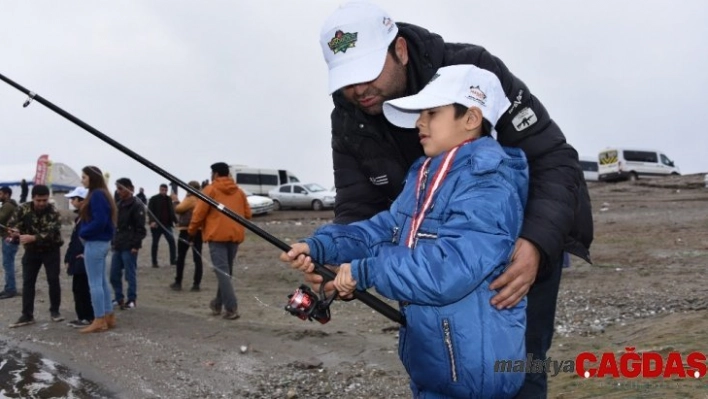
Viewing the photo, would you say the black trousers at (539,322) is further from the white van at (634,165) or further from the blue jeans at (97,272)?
the white van at (634,165)

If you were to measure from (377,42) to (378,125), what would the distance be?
0.42 metres

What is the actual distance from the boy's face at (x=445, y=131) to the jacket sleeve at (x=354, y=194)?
73 centimetres

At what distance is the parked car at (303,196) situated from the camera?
34750 mm

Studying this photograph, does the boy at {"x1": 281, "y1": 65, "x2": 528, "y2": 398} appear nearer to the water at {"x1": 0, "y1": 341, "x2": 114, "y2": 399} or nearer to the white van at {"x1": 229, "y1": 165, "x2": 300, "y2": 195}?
the water at {"x1": 0, "y1": 341, "x2": 114, "y2": 399}

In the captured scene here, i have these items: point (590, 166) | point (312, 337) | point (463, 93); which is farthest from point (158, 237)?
point (590, 166)

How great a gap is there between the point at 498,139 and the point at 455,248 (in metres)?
0.78

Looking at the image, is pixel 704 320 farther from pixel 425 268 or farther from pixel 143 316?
pixel 143 316

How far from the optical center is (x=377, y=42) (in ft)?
10.9

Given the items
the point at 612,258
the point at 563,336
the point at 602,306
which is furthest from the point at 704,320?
the point at 612,258

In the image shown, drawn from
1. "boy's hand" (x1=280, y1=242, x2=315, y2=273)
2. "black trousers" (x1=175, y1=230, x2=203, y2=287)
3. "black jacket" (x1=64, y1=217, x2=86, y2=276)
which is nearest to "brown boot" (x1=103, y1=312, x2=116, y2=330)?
"black jacket" (x1=64, y1=217, x2=86, y2=276)

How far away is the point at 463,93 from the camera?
9.91ft

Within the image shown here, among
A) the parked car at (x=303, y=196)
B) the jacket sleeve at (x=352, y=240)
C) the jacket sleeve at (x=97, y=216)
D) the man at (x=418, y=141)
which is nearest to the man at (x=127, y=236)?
the jacket sleeve at (x=97, y=216)

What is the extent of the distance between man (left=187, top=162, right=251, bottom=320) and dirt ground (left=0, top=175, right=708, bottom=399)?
1.06 ft

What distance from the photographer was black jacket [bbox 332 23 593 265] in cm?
310
